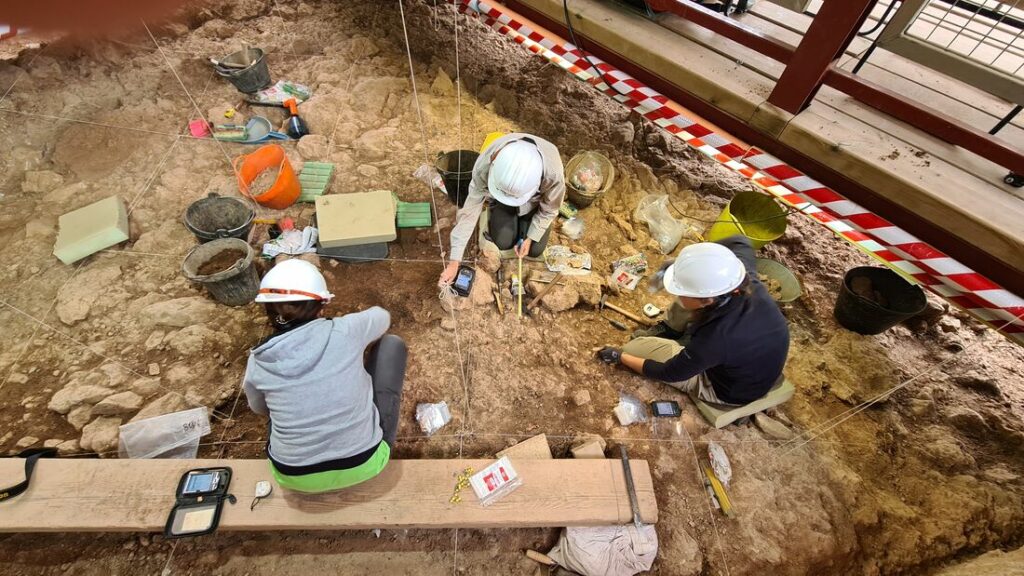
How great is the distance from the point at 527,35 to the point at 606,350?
9.54ft

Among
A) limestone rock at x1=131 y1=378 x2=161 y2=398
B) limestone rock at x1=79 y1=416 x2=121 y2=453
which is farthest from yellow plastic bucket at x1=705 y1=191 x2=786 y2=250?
limestone rock at x1=79 y1=416 x2=121 y2=453

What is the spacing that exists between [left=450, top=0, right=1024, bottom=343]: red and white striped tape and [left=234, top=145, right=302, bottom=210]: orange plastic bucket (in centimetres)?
236

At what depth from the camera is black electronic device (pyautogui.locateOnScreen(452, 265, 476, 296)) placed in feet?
10.7

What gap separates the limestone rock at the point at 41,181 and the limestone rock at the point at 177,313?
1773mm

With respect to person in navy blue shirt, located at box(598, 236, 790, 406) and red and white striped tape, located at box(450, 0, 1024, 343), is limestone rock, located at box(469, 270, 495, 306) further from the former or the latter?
red and white striped tape, located at box(450, 0, 1024, 343)

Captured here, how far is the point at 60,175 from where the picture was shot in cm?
371

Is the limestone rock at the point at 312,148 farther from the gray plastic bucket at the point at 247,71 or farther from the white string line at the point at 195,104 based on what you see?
Result: the gray plastic bucket at the point at 247,71

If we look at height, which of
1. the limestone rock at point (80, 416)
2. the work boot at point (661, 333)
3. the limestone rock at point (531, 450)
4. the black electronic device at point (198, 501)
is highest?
the work boot at point (661, 333)

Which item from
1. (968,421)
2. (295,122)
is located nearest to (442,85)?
(295,122)

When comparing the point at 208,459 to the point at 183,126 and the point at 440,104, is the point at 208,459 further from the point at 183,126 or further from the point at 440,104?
the point at 440,104

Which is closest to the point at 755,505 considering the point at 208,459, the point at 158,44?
the point at 208,459

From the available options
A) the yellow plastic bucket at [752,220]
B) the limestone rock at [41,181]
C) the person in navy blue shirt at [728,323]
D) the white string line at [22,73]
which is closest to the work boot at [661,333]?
the person in navy blue shirt at [728,323]

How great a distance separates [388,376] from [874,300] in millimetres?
3828

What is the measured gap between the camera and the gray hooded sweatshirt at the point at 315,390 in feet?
6.01
